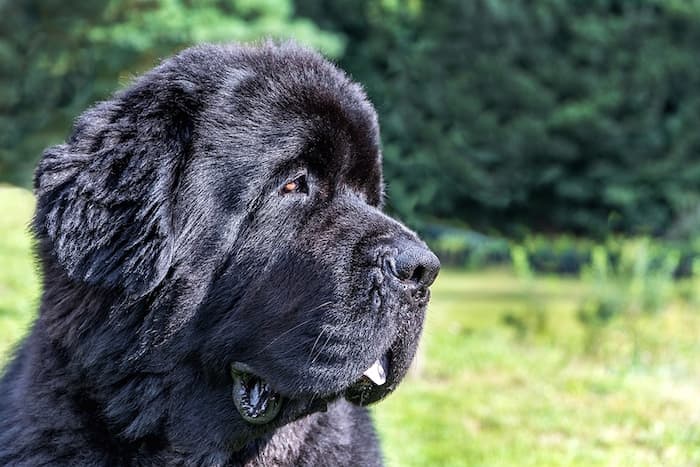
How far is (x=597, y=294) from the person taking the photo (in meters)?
8.30

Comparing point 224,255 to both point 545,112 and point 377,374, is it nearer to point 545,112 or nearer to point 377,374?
point 377,374

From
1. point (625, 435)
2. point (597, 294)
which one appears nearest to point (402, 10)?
point (597, 294)

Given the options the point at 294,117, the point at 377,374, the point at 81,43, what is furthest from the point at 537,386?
the point at 81,43

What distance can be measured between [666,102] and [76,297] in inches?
561

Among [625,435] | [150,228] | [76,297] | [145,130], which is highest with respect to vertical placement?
[145,130]

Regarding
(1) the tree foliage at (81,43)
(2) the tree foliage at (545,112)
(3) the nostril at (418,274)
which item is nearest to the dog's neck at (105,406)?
(3) the nostril at (418,274)

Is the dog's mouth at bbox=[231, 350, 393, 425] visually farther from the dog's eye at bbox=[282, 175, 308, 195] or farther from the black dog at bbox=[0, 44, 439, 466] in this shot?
the dog's eye at bbox=[282, 175, 308, 195]

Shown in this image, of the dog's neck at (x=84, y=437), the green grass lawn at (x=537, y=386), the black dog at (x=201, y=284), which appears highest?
the black dog at (x=201, y=284)

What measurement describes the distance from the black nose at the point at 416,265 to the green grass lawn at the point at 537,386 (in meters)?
0.47

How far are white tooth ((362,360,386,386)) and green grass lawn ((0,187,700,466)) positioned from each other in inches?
14.7

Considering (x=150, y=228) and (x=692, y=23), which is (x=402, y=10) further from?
(x=150, y=228)

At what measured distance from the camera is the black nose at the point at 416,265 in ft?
7.64

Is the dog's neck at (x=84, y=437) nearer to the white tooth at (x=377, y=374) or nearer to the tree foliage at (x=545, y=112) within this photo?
the white tooth at (x=377, y=374)

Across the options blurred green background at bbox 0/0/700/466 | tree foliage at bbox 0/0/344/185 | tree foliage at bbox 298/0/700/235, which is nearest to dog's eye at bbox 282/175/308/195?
blurred green background at bbox 0/0/700/466
